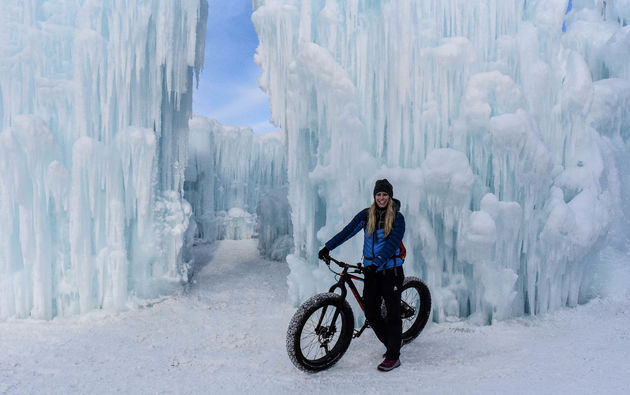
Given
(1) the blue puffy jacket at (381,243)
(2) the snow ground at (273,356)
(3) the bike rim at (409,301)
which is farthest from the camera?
(3) the bike rim at (409,301)

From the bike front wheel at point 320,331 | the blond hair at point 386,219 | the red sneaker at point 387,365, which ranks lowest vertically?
the red sneaker at point 387,365

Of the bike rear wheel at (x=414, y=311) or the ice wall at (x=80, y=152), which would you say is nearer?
the bike rear wheel at (x=414, y=311)

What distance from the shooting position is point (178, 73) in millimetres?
8516

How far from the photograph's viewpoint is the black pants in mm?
4359

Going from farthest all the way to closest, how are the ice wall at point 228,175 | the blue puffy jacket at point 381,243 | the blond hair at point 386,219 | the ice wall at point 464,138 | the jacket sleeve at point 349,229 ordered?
the ice wall at point 228,175
the ice wall at point 464,138
the jacket sleeve at point 349,229
the blond hair at point 386,219
the blue puffy jacket at point 381,243

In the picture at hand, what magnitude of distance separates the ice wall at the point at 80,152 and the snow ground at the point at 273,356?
67cm

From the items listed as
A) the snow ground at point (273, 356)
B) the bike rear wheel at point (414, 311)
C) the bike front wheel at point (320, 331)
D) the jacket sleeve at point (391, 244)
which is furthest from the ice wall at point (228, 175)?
the jacket sleeve at point (391, 244)

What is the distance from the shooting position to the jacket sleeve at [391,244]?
413 cm

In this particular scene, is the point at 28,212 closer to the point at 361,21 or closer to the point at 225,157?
the point at 361,21

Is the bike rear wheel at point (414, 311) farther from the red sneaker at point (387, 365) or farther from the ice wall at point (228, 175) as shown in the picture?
the ice wall at point (228, 175)

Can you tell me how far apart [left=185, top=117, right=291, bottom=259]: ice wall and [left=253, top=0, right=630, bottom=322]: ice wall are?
10.00 meters

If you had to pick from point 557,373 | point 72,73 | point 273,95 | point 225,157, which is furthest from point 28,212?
point 225,157

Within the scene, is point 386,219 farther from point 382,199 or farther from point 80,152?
point 80,152

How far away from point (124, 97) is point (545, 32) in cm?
769
